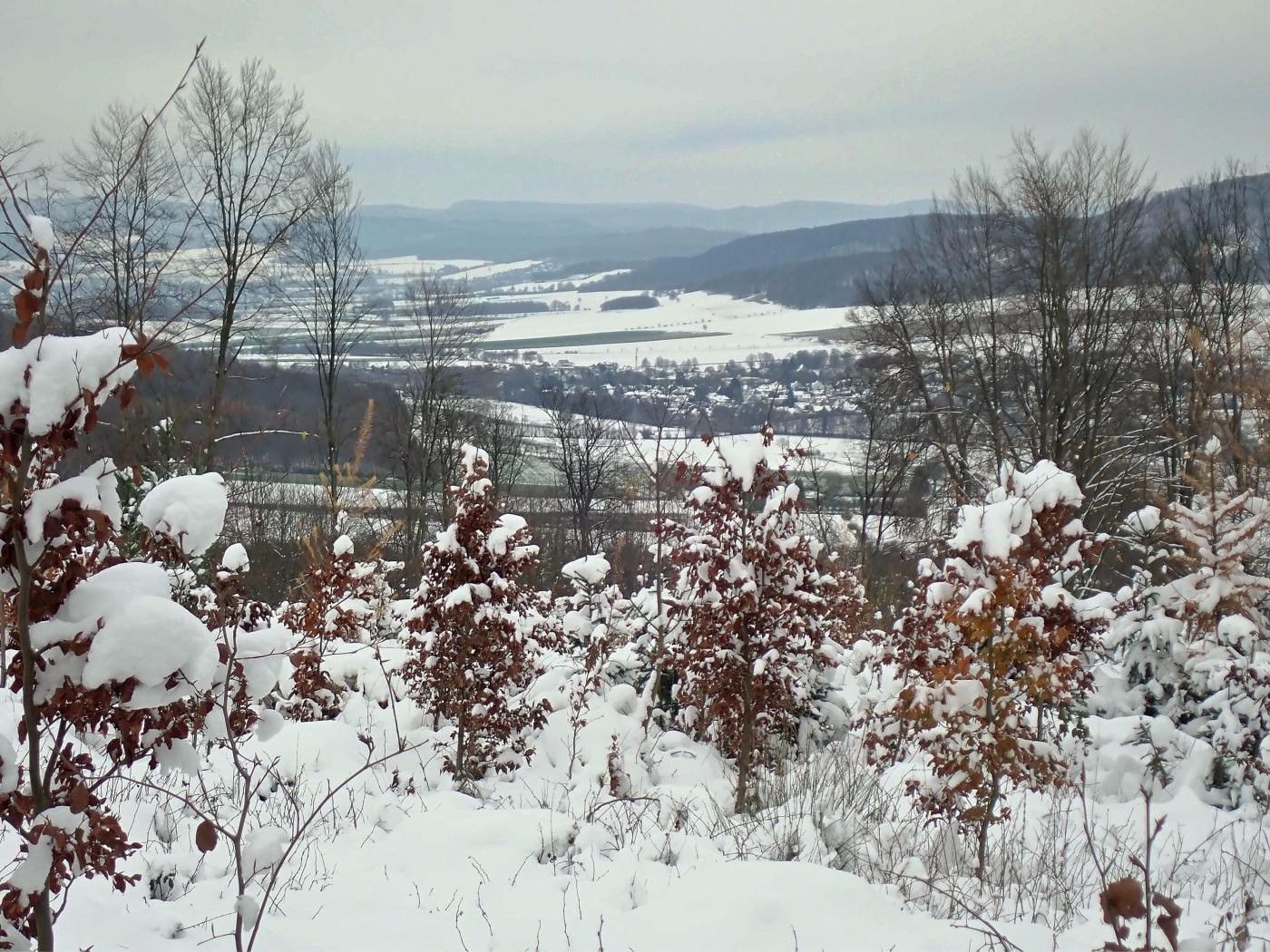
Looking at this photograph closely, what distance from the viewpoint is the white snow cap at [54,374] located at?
202 cm

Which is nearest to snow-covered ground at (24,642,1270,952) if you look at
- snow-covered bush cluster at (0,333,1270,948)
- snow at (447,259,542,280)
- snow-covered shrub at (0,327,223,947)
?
snow-covered bush cluster at (0,333,1270,948)

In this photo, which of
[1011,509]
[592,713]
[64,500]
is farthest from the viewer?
[592,713]

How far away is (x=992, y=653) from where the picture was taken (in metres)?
4.79

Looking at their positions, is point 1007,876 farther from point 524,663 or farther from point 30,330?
point 30,330

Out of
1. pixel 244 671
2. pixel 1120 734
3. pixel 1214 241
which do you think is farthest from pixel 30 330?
pixel 1214 241

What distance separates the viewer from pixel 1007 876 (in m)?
4.52

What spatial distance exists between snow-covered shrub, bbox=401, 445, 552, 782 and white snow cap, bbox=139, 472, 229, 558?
12.5 ft

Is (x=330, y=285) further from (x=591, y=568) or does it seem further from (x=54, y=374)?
(x=54, y=374)

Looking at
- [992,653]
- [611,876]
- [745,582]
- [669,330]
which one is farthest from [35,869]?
[669,330]

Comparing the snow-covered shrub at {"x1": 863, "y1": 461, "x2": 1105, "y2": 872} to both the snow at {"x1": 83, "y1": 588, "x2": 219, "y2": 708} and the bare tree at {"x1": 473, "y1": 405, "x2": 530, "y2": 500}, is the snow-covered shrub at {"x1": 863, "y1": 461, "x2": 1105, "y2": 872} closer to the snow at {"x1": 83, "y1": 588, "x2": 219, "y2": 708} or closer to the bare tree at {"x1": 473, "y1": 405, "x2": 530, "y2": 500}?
the snow at {"x1": 83, "y1": 588, "x2": 219, "y2": 708}

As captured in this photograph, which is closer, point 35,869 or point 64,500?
point 35,869

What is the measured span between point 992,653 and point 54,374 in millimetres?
4580

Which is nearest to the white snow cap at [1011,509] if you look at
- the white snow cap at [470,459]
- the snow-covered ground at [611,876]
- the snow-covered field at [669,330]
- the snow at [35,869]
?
the snow-covered ground at [611,876]

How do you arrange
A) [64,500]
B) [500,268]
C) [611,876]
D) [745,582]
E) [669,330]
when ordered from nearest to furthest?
[64,500] < [611,876] < [745,582] < [669,330] < [500,268]
